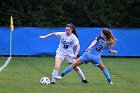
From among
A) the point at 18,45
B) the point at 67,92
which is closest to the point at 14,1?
the point at 18,45

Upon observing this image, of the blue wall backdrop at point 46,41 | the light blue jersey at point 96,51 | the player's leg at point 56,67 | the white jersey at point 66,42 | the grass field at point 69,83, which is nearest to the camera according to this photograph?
the grass field at point 69,83

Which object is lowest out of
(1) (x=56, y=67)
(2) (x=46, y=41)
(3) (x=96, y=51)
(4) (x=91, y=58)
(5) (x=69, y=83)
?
(2) (x=46, y=41)

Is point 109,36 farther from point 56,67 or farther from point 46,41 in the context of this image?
point 46,41

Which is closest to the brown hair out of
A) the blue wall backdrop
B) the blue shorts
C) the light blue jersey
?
the light blue jersey

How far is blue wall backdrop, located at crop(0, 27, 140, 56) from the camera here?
29188 mm

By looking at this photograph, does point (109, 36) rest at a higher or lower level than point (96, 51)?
higher

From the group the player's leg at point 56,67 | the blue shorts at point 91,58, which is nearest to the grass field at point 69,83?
the player's leg at point 56,67

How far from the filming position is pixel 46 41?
29203mm

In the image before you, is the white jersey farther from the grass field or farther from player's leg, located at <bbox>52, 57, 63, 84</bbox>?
the grass field

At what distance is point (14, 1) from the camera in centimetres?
3500

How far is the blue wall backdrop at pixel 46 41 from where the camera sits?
29.2 m

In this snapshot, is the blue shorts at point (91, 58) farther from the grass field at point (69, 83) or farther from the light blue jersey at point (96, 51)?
the grass field at point (69, 83)

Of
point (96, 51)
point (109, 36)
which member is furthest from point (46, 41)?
point (109, 36)

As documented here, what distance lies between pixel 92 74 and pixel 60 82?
3.28 meters
